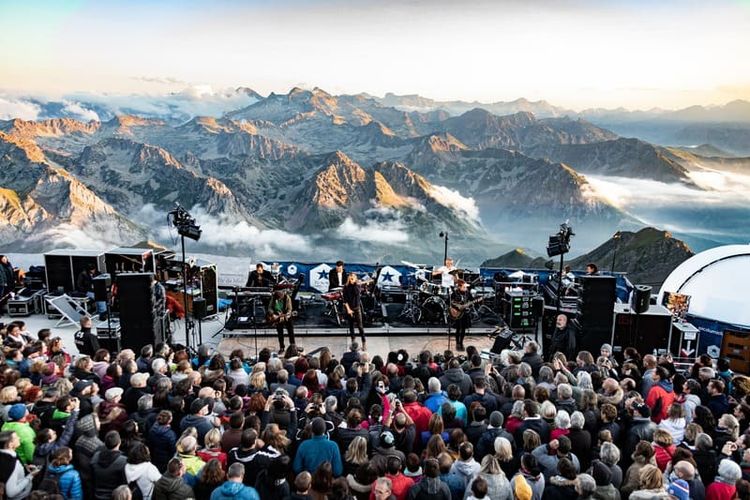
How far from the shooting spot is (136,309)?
32.1ft

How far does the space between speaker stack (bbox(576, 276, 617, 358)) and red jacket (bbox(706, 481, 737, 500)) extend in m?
5.95

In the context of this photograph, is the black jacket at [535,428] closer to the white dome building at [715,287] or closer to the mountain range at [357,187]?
the white dome building at [715,287]

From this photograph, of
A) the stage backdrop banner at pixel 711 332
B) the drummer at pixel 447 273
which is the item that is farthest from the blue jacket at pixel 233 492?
the stage backdrop banner at pixel 711 332

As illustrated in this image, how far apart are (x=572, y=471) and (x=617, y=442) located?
147 cm

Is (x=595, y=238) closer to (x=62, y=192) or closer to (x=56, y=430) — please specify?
(x=62, y=192)

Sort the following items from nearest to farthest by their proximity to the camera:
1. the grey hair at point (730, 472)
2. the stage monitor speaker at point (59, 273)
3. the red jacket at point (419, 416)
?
the grey hair at point (730, 472), the red jacket at point (419, 416), the stage monitor speaker at point (59, 273)

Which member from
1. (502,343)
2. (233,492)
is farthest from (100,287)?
(233,492)

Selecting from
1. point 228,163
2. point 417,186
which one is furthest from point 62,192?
point 417,186

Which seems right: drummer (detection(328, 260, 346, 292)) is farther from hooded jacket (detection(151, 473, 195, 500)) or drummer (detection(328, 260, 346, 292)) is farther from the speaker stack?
hooded jacket (detection(151, 473, 195, 500))

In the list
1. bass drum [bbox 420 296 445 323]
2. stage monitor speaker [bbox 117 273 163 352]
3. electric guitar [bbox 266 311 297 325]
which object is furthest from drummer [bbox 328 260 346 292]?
stage monitor speaker [bbox 117 273 163 352]

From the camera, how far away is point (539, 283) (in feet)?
49.6

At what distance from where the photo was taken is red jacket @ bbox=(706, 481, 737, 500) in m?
4.47

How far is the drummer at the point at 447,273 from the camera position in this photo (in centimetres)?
1245

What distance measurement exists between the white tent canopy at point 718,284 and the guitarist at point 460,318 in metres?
5.44
